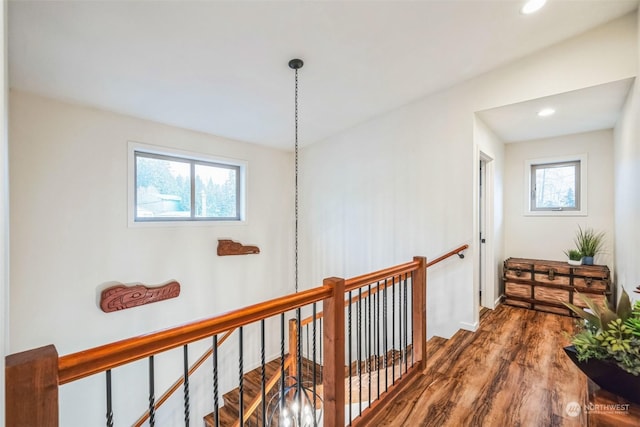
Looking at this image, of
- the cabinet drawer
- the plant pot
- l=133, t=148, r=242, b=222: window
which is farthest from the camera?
the cabinet drawer

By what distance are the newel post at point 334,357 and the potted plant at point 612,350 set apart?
103 cm

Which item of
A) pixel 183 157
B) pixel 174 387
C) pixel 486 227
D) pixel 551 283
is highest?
pixel 183 157

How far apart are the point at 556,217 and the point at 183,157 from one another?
5.03 meters

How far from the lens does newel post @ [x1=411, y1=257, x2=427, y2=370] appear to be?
2.35 meters

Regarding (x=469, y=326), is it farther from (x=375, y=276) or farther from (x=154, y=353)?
(x=154, y=353)

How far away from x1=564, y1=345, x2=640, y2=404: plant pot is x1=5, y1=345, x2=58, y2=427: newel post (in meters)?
1.77

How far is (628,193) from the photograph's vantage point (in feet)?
8.67

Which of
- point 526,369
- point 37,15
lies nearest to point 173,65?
point 37,15

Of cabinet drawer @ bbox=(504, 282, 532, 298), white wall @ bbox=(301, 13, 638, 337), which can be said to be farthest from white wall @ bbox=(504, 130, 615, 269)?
white wall @ bbox=(301, 13, 638, 337)

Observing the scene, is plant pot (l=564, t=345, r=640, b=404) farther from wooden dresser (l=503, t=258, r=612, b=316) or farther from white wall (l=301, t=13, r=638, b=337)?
wooden dresser (l=503, t=258, r=612, b=316)

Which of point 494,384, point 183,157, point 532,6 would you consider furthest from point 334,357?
point 183,157

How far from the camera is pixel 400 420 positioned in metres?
1.86

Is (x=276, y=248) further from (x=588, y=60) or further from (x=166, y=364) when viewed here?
(x=588, y=60)
